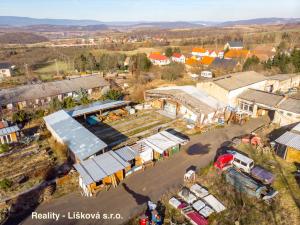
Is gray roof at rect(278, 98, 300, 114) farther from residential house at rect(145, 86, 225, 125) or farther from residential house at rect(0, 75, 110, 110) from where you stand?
residential house at rect(0, 75, 110, 110)

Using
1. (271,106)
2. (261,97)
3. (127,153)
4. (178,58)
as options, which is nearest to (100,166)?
(127,153)

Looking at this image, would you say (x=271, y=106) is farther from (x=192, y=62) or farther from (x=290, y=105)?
(x=192, y=62)

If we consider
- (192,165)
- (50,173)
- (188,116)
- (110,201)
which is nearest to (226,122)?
(188,116)

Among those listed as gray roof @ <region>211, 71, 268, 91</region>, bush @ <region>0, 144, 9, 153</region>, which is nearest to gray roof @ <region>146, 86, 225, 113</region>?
gray roof @ <region>211, 71, 268, 91</region>

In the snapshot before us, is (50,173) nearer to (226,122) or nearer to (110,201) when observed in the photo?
(110,201)

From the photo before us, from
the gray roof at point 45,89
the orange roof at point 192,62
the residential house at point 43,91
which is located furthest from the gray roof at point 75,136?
the orange roof at point 192,62

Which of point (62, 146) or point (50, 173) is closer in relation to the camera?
point (50, 173)
